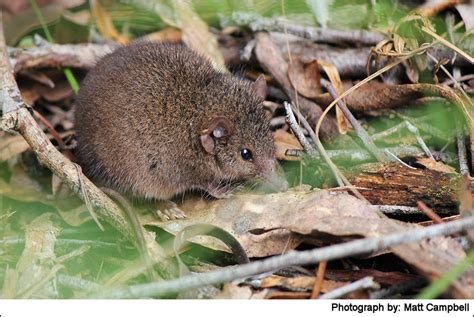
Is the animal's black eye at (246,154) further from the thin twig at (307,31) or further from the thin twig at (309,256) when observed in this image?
the thin twig at (309,256)

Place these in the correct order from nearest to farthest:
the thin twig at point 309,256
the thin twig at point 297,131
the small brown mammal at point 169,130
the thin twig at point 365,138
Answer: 1. the thin twig at point 309,256
2. the thin twig at point 297,131
3. the thin twig at point 365,138
4. the small brown mammal at point 169,130

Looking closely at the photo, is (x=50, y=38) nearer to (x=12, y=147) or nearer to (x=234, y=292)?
(x=12, y=147)

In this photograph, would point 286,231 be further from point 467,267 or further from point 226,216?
point 467,267

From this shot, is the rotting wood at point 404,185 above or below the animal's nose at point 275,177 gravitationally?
above

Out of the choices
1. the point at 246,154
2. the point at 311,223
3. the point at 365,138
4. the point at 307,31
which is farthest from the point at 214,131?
the point at 307,31

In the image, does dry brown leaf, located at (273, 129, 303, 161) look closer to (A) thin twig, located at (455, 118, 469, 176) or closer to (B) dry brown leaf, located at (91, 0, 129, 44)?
(A) thin twig, located at (455, 118, 469, 176)

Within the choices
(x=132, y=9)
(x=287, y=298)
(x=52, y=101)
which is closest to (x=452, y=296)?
(x=287, y=298)

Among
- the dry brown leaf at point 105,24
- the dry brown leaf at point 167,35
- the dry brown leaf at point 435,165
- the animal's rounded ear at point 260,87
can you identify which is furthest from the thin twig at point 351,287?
the dry brown leaf at point 105,24

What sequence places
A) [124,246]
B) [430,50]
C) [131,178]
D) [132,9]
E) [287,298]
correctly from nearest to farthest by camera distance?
1. [287,298]
2. [124,246]
3. [131,178]
4. [430,50]
5. [132,9]
